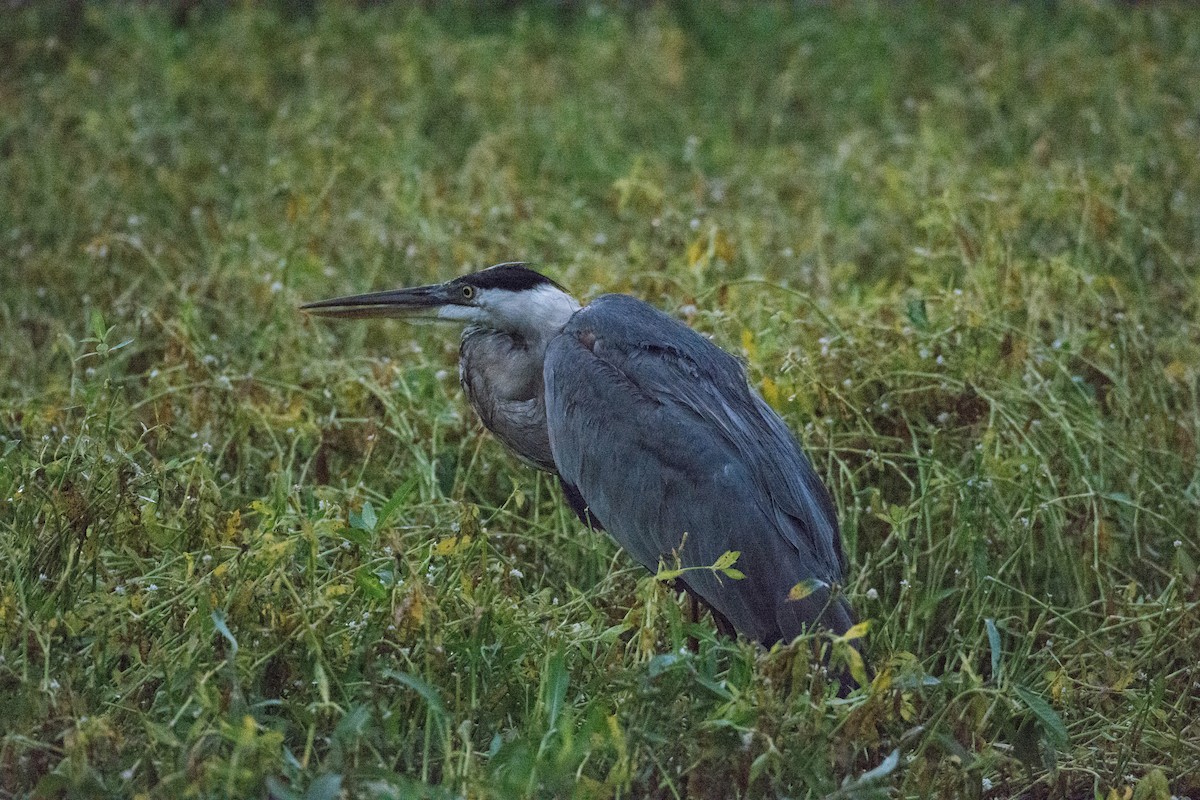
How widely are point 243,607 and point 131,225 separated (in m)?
3.05

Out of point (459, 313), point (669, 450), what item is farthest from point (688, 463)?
point (459, 313)

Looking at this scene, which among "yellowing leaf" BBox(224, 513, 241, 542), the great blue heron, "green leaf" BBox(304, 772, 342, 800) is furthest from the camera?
the great blue heron

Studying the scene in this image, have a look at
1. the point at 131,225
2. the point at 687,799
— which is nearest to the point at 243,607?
the point at 687,799

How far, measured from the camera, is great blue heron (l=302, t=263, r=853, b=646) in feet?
12.0

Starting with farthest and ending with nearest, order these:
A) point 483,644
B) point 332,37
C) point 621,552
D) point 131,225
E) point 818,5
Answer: point 818,5 < point 332,37 < point 131,225 < point 621,552 < point 483,644

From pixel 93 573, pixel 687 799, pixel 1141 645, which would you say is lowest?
pixel 1141 645

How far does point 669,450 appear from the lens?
3.78 meters

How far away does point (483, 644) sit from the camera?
337 cm

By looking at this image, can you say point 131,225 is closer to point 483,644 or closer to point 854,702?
point 483,644

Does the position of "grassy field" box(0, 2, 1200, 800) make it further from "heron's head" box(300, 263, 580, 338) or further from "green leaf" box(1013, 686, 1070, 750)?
"heron's head" box(300, 263, 580, 338)

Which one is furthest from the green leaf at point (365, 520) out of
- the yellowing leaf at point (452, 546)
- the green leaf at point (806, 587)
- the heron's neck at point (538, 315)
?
the green leaf at point (806, 587)

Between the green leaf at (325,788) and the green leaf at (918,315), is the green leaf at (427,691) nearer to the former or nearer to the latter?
the green leaf at (325,788)

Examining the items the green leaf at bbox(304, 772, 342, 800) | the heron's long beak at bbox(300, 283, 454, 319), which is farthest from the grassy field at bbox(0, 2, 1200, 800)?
the heron's long beak at bbox(300, 283, 454, 319)

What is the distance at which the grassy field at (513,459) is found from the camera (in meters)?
3.12
